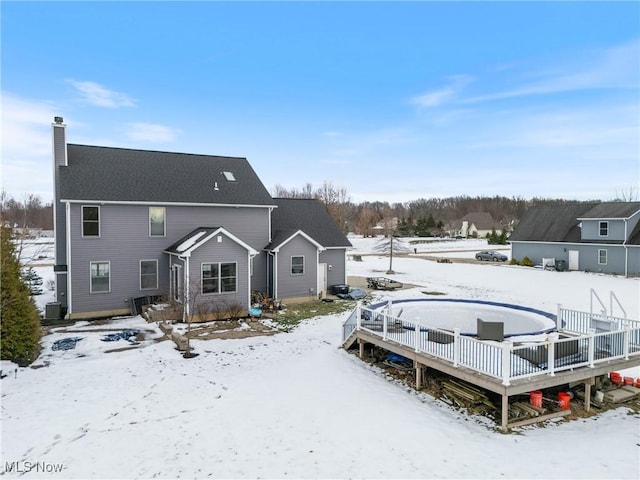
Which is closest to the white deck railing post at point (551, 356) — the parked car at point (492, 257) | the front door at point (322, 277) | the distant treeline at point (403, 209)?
the front door at point (322, 277)

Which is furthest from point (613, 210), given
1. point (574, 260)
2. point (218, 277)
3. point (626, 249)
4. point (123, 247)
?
point (123, 247)

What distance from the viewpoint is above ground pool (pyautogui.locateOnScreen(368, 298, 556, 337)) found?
551 inches

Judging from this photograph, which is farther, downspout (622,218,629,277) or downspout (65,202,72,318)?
downspout (622,218,629,277)

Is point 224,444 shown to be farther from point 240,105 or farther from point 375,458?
point 240,105

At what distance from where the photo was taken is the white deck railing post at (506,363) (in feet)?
25.6

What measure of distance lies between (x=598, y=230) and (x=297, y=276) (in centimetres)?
2706

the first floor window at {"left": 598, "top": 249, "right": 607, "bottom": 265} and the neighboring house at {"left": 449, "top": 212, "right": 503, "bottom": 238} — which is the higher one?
the neighboring house at {"left": 449, "top": 212, "right": 503, "bottom": 238}

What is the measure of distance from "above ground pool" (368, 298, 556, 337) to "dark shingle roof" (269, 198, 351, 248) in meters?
7.80

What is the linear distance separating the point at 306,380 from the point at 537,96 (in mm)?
25210

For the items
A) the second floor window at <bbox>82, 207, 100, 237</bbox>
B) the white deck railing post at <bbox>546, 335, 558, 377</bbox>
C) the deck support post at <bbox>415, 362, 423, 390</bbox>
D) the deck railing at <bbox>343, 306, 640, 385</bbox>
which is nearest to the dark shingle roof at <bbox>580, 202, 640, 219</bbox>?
the deck railing at <bbox>343, 306, 640, 385</bbox>

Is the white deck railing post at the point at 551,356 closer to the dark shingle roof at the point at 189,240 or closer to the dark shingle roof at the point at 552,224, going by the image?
the dark shingle roof at the point at 189,240

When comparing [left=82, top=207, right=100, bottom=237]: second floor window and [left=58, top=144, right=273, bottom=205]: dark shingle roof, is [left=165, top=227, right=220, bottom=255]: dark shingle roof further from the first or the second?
[left=82, top=207, right=100, bottom=237]: second floor window

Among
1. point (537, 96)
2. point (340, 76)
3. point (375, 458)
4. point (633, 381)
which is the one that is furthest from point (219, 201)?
point (537, 96)

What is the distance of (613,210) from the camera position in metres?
32.0
